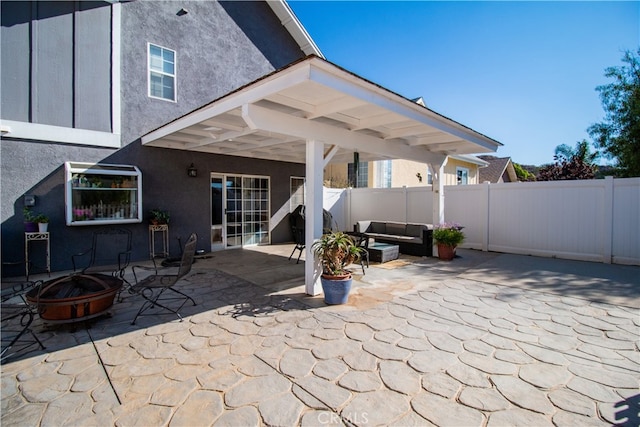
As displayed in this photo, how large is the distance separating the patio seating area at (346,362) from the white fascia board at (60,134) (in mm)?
4170

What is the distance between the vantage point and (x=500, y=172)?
21.4 metres

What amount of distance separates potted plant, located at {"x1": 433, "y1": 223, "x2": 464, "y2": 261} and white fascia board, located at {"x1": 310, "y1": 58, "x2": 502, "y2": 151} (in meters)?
2.52

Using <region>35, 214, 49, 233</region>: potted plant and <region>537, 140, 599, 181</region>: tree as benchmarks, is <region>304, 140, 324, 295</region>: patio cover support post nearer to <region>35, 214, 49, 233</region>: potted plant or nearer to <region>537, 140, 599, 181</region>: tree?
<region>35, 214, 49, 233</region>: potted plant

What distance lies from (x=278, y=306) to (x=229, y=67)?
806cm

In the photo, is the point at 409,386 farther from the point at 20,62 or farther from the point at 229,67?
the point at 229,67

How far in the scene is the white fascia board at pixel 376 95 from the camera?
3559 millimetres

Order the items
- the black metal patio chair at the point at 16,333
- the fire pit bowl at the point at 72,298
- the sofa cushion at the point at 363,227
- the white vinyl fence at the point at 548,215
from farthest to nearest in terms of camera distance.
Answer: the sofa cushion at the point at 363,227
the white vinyl fence at the point at 548,215
the fire pit bowl at the point at 72,298
the black metal patio chair at the point at 16,333

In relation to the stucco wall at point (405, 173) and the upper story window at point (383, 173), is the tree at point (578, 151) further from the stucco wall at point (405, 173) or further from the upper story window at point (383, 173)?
the upper story window at point (383, 173)

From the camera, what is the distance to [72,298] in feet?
11.7

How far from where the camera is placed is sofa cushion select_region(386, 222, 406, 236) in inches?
366

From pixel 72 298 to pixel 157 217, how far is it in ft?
14.7

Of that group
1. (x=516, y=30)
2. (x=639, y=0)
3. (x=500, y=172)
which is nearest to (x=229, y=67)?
(x=516, y=30)

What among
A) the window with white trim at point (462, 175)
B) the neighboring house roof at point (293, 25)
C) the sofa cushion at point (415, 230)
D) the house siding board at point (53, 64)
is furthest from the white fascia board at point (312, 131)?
the window with white trim at point (462, 175)

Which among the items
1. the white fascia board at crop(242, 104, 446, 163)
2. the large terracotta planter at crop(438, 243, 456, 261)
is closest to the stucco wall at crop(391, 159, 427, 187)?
the large terracotta planter at crop(438, 243, 456, 261)
